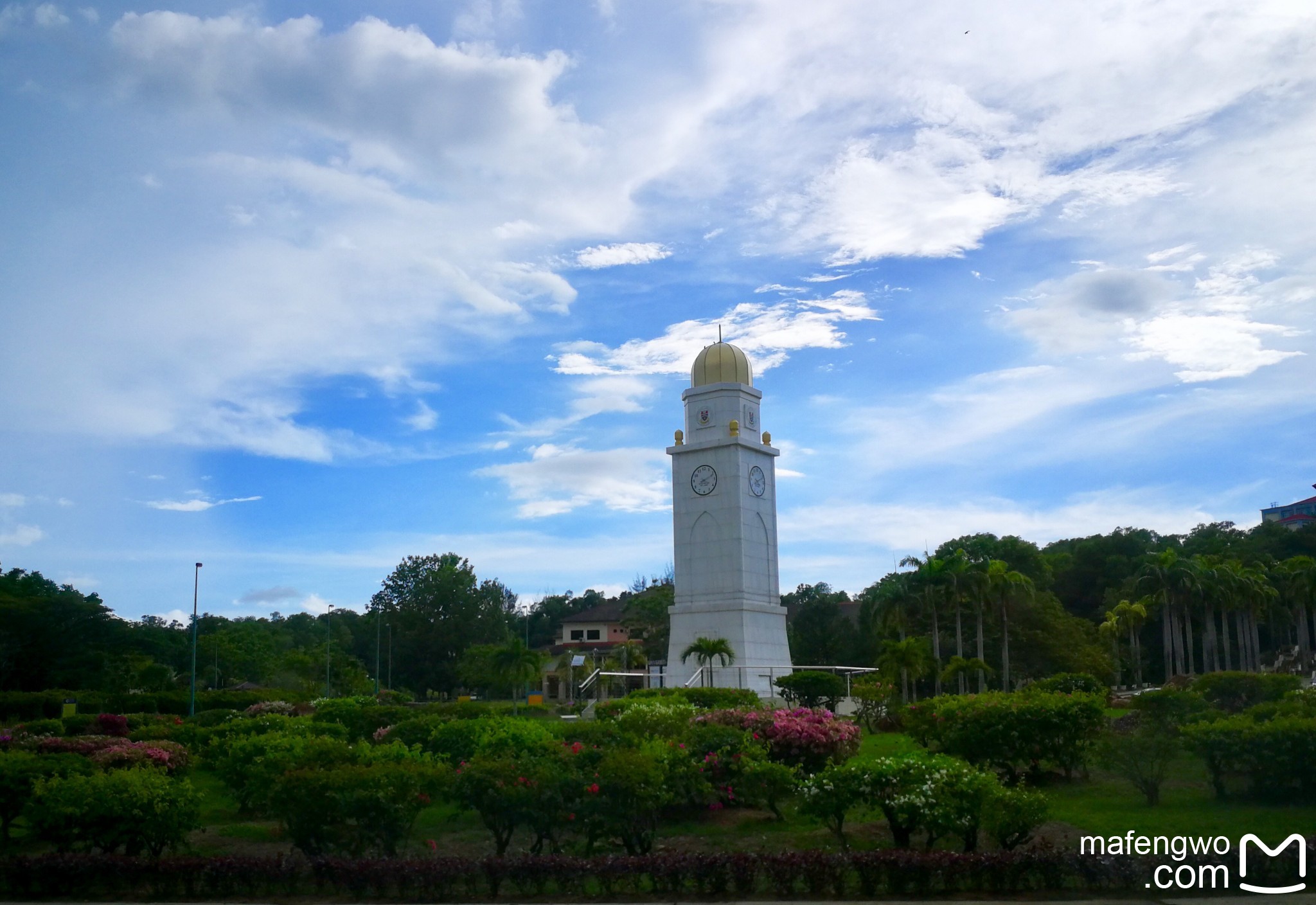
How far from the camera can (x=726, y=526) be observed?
41.4m

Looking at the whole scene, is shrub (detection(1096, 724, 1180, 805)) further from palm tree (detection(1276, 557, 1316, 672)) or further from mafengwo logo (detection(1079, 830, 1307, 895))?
palm tree (detection(1276, 557, 1316, 672))

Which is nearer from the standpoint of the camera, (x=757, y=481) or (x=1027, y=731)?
(x=1027, y=731)

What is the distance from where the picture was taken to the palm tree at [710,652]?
3753 centimetres

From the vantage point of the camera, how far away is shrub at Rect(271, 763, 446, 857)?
467 inches

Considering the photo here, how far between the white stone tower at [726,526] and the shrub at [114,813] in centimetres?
2824

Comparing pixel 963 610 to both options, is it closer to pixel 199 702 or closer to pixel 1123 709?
pixel 1123 709

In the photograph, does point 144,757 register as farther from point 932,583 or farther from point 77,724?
point 932,583

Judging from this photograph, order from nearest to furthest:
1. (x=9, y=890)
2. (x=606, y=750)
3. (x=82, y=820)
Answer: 1. (x=9, y=890)
2. (x=82, y=820)
3. (x=606, y=750)

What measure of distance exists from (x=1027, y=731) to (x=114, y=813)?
12294 mm

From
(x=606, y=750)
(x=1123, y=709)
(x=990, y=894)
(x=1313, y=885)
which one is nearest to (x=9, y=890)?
(x=606, y=750)

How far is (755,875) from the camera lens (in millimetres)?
10570

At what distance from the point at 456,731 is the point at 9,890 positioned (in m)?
7.77

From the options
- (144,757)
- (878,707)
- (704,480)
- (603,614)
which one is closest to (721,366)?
(704,480)

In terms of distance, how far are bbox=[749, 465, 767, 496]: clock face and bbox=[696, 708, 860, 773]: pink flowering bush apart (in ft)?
79.7
